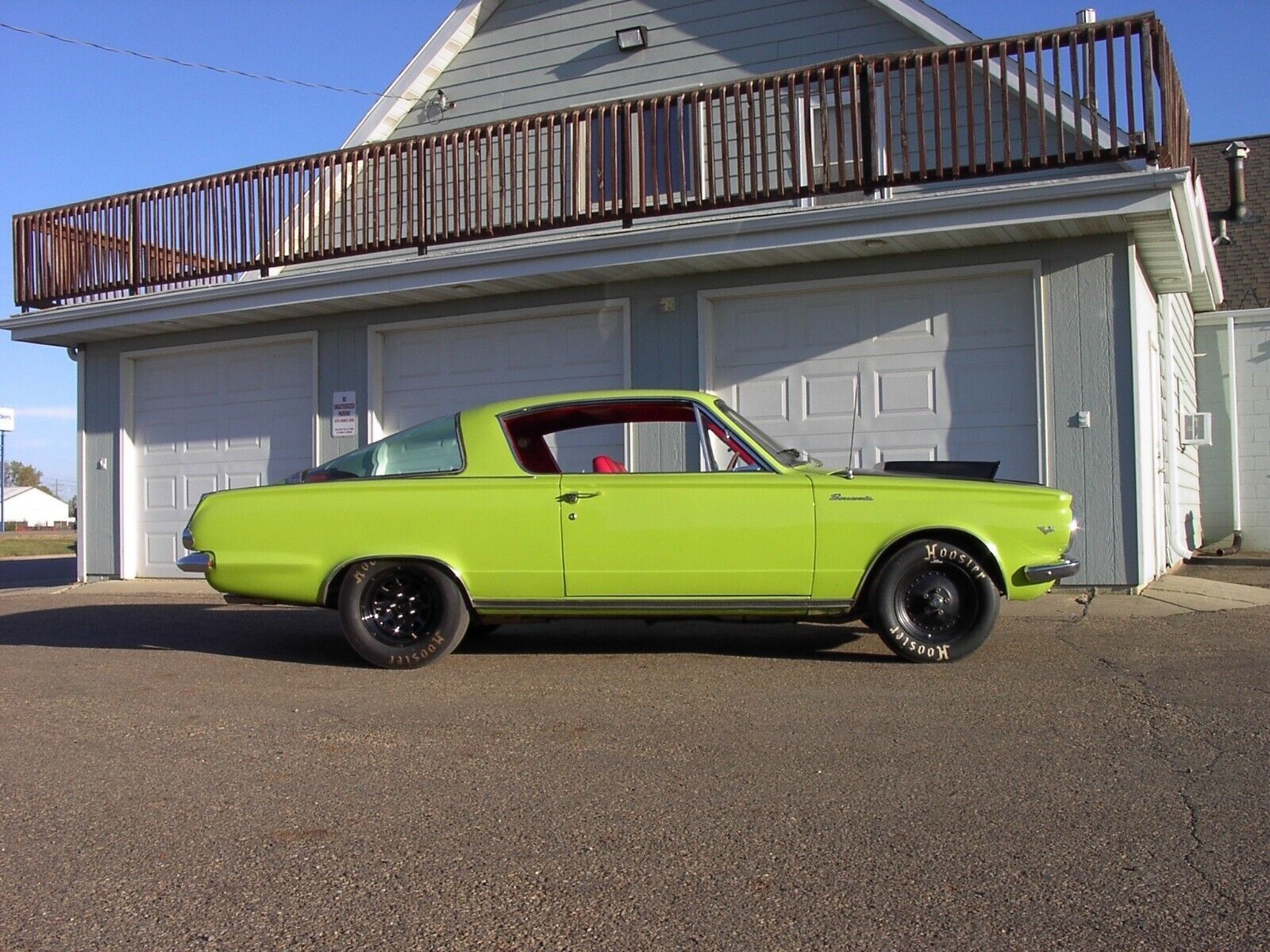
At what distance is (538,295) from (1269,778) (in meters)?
→ 8.63

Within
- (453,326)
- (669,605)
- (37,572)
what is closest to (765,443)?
(669,605)

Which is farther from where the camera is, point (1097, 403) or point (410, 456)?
point (1097, 403)

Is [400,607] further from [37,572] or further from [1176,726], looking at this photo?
[37,572]

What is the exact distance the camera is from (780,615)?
21.7ft

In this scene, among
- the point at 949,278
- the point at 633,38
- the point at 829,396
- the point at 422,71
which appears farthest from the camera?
the point at 422,71

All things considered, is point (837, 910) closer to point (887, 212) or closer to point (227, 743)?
point (227, 743)

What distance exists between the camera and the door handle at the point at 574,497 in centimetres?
665

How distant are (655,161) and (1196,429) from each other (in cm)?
740

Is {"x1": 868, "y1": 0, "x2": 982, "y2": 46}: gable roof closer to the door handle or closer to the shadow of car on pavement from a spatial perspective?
the shadow of car on pavement

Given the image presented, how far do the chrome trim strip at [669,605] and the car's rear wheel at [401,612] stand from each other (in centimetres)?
18

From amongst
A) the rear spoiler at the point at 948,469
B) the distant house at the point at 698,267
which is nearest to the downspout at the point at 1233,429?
the distant house at the point at 698,267

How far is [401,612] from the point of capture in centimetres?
681

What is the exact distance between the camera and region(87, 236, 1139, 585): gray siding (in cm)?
975

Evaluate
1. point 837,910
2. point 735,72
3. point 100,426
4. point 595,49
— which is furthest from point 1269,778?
point 100,426
